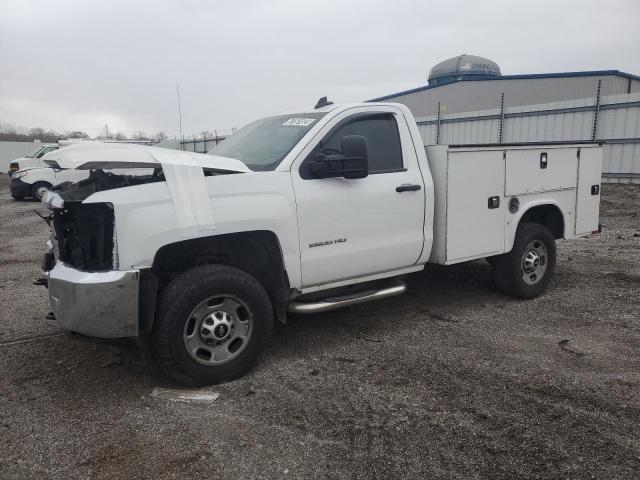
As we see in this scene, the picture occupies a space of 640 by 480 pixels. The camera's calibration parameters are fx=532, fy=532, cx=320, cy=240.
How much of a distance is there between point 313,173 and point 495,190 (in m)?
2.09

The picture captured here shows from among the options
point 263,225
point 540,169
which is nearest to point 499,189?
point 540,169

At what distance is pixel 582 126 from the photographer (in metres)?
15.3

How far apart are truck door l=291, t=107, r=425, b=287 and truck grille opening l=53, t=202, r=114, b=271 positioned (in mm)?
1368

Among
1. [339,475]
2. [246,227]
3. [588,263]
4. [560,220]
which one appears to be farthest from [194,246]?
[588,263]

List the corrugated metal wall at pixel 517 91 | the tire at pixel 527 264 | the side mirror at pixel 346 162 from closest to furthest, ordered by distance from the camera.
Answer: the side mirror at pixel 346 162
the tire at pixel 527 264
the corrugated metal wall at pixel 517 91

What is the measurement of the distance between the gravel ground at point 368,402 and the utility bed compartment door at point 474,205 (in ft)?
2.34

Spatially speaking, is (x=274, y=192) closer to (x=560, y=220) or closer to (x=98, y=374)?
(x=98, y=374)

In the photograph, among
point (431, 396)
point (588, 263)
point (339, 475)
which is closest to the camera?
point (339, 475)

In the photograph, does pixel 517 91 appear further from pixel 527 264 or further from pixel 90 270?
pixel 90 270

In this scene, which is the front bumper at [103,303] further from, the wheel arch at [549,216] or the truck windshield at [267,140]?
the wheel arch at [549,216]

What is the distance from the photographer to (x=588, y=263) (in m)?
7.27

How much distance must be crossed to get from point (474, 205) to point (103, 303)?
3.39m

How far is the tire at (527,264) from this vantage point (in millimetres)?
5586

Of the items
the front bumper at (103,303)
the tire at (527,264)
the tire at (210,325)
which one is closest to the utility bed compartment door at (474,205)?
the tire at (527,264)
